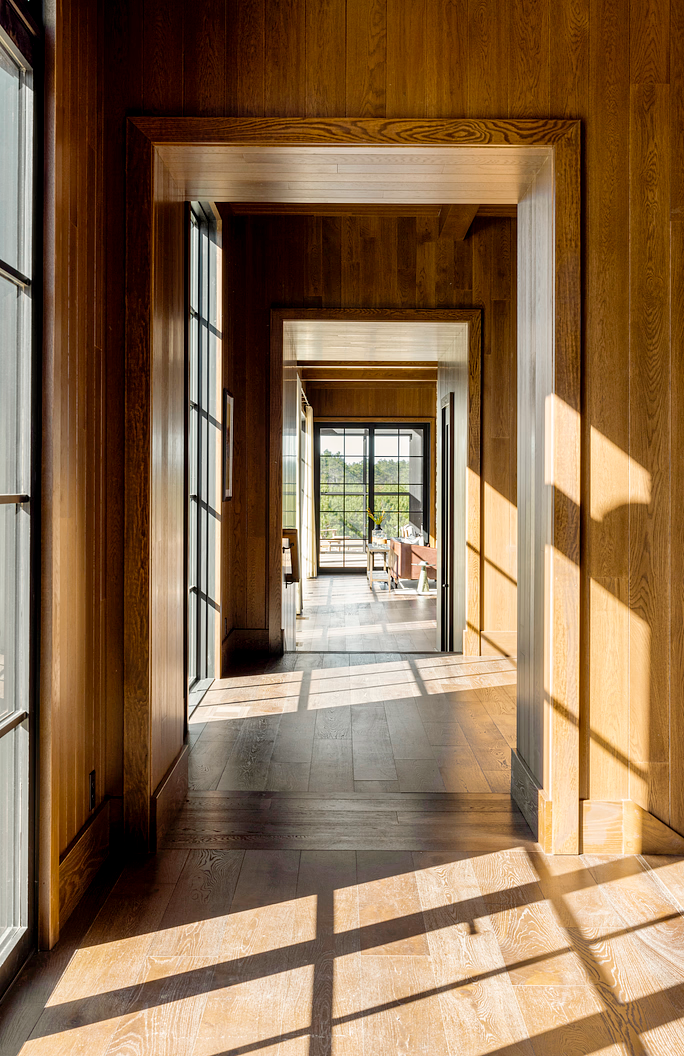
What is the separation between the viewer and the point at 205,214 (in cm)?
525

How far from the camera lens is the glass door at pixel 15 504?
79.2 inches

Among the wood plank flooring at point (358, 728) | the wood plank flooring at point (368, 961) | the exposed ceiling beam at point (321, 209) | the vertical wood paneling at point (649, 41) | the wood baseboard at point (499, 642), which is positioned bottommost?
the wood plank flooring at point (368, 961)

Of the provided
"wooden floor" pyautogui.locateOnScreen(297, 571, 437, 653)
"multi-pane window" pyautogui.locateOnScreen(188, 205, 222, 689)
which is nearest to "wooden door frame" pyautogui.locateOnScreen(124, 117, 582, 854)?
"multi-pane window" pyautogui.locateOnScreen(188, 205, 222, 689)

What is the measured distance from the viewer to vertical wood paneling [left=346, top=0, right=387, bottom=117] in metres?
2.79

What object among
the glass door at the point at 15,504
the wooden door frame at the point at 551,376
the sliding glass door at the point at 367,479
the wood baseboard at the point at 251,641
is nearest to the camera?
the glass door at the point at 15,504

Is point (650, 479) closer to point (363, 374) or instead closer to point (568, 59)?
point (568, 59)

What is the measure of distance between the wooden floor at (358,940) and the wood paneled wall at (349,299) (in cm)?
280

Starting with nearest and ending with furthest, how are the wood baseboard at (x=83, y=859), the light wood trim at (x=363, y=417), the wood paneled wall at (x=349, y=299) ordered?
the wood baseboard at (x=83, y=859) → the wood paneled wall at (x=349, y=299) → the light wood trim at (x=363, y=417)

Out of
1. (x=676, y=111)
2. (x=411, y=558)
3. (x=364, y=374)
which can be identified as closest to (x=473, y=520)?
(x=676, y=111)

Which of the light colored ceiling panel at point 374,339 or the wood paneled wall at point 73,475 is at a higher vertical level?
the light colored ceiling panel at point 374,339

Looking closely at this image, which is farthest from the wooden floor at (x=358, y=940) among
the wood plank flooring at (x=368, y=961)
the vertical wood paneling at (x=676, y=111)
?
the vertical wood paneling at (x=676, y=111)

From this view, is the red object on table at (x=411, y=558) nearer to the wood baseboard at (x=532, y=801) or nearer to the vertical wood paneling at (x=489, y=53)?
the wood baseboard at (x=532, y=801)

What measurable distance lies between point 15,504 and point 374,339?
520 cm

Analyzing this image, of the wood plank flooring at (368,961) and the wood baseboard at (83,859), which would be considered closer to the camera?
the wood plank flooring at (368,961)
